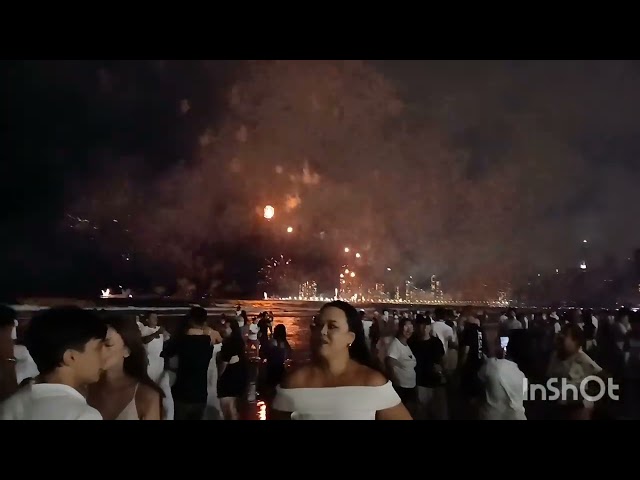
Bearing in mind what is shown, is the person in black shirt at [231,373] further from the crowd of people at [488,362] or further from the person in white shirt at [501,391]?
the person in white shirt at [501,391]

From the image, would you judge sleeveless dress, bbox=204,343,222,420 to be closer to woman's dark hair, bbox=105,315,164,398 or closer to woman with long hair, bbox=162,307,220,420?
woman with long hair, bbox=162,307,220,420

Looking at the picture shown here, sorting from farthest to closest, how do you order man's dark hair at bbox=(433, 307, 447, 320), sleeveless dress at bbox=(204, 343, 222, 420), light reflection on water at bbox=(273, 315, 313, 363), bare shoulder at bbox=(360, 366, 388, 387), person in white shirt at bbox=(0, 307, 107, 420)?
man's dark hair at bbox=(433, 307, 447, 320)
sleeveless dress at bbox=(204, 343, 222, 420)
light reflection on water at bbox=(273, 315, 313, 363)
bare shoulder at bbox=(360, 366, 388, 387)
person in white shirt at bbox=(0, 307, 107, 420)

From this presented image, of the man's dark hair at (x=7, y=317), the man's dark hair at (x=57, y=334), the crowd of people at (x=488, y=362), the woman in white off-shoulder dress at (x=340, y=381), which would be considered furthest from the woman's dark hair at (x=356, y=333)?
the man's dark hair at (x=7, y=317)

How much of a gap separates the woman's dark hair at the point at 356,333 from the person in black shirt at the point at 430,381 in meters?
0.54

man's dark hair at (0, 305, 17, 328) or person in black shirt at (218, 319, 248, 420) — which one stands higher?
man's dark hair at (0, 305, 17, 328)

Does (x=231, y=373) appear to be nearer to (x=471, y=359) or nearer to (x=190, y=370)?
(x=190, y=370)

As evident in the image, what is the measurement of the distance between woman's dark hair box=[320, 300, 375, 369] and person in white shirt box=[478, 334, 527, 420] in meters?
0.81

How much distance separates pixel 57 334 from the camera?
3602 mm

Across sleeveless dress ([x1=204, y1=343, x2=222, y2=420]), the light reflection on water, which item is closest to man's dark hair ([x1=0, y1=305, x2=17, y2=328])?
sleeveless dress ([x1=204, y1=343, x2=222, y2=420])

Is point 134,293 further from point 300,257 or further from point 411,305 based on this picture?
point 411,305

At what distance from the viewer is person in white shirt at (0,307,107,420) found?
295cm

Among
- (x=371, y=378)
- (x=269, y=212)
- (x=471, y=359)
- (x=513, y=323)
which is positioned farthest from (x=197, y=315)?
(x=513, y=323)
